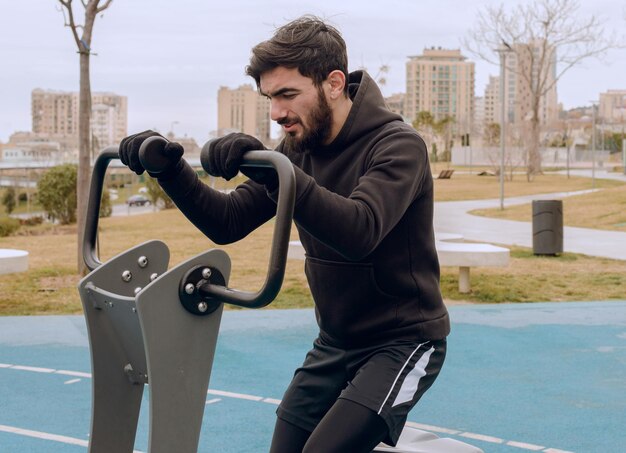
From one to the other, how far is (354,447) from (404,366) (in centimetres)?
24

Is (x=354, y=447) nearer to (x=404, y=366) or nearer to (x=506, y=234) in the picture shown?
(x=404, y=366)

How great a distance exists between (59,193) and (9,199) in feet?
73.2

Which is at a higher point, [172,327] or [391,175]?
[391,175]

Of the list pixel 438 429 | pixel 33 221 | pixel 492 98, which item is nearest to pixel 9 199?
pixel 33 221

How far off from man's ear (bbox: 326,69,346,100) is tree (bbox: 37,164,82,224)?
64.0ft

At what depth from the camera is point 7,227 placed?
2070cm

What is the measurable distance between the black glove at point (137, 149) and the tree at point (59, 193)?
19.5 meters

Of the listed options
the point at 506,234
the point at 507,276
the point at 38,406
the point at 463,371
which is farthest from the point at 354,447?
the point at 506,234

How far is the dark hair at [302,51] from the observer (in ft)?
7.44

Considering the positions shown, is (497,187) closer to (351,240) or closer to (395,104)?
(395,104)

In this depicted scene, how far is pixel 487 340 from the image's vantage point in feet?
23.4

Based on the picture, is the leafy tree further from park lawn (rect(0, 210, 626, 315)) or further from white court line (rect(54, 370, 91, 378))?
white court line (rect(54, 370, 91, 378))

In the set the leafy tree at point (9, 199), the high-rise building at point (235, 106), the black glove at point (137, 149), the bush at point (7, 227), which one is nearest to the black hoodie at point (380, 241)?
the black glove at point (137, 149)

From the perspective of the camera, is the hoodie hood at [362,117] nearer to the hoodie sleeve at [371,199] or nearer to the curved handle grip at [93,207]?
the hoodie sleeve at [371,199]
